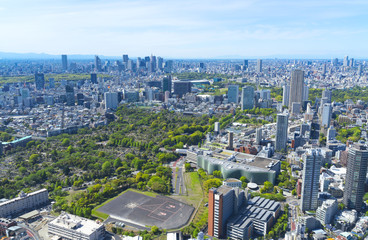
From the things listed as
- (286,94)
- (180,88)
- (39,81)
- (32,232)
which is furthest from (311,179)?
(39,81)

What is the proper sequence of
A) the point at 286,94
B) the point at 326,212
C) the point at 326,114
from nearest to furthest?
the point at 326,212
the point at 326,114
the point at 286,94

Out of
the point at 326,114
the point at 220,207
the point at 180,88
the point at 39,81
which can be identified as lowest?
the point at 220,207

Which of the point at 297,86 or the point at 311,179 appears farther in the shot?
the point at 297,86

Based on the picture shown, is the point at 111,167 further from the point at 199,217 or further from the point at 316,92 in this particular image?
the point at 316,92

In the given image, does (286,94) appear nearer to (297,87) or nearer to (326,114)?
(297,87)

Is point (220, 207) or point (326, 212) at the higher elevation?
point (220, 207)

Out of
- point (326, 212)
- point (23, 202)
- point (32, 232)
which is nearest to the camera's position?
point (32, 232)

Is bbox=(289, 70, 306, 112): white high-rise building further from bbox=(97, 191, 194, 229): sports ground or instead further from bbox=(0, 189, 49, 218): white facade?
bbox=(0, 189, 49, 218): white facade
